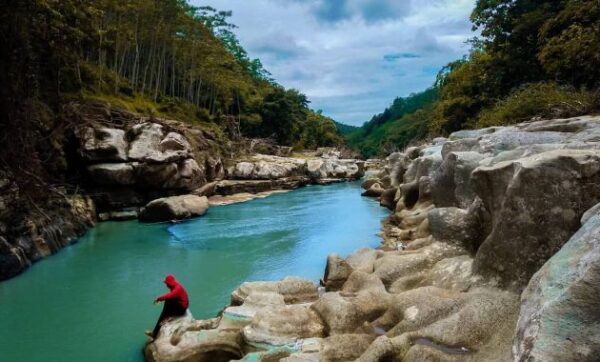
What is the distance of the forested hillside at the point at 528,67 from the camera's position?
18039mm

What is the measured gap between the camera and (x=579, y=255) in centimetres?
438

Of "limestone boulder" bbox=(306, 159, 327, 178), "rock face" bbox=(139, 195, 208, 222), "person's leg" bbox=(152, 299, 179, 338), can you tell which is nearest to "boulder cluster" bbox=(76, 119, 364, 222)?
"rock face" bbox=(139, 195, 208, 222)

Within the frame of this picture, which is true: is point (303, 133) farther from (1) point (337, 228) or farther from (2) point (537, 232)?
(2) point (537, 232)

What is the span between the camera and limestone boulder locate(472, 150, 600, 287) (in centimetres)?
616

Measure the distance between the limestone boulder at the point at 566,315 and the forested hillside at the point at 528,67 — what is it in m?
14.8

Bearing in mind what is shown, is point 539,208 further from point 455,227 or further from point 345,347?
point 345,347

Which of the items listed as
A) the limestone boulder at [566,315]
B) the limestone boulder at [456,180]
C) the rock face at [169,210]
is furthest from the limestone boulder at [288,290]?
the rock face at [169,210]

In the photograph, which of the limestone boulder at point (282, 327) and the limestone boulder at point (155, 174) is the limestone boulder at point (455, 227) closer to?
the limestone boulder at point (282, 327)

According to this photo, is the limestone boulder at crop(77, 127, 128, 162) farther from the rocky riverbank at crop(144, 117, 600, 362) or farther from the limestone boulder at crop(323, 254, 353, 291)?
the limestone boulder at crop(323, 254, 353, 291)

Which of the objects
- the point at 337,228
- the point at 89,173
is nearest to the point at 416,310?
the point at 337,228

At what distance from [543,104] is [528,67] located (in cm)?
830

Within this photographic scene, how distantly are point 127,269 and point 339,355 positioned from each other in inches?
474

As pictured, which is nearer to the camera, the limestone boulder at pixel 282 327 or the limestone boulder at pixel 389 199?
the limestone boulder at pixel 282 327

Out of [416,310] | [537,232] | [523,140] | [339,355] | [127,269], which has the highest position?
[523,140]
